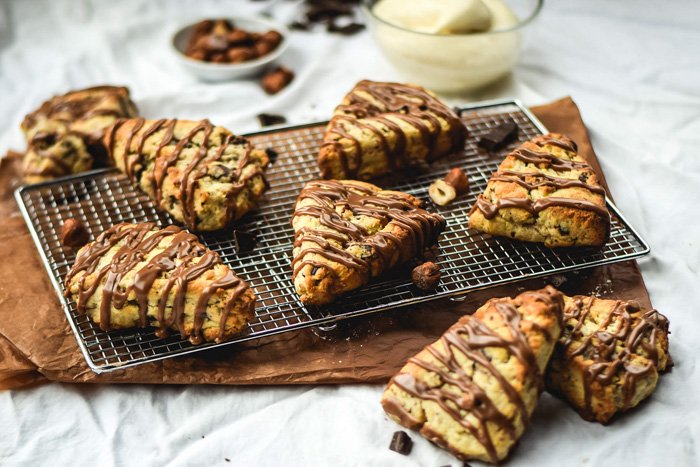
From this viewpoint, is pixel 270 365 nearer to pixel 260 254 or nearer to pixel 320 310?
pixel 320 310

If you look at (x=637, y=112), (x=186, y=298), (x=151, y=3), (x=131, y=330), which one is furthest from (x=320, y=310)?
(x=151, y=3)

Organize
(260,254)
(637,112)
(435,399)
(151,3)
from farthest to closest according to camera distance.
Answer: (151,3) < (637,112) < (260,254) < (435,399)

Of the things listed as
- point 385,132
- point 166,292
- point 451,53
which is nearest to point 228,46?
point 451,53

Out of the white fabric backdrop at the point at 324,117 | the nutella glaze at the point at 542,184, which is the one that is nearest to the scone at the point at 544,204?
the nutella glaze at the point at 542,184

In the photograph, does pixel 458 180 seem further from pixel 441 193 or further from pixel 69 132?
pixel 69 132

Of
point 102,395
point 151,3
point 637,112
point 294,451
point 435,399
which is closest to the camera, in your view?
point 435,399

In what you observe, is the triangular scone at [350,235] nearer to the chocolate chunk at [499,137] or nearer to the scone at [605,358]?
the scone at [605,358]

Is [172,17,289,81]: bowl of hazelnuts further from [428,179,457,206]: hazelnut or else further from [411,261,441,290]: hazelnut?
[411,261,441,290]: hazelnut
